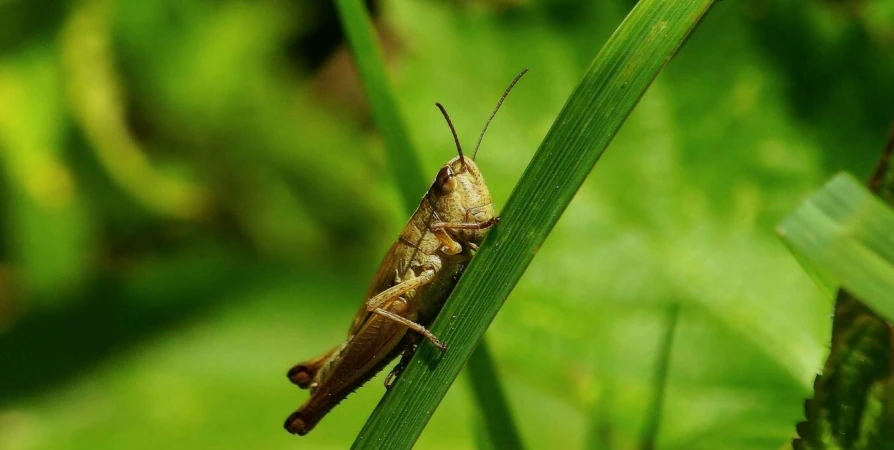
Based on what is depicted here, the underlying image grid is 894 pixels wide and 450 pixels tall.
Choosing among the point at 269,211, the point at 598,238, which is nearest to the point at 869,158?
the point at 598,238

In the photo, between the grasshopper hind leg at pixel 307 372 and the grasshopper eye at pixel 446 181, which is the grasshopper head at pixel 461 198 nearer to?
the grasshopper eye at pixel 446 181

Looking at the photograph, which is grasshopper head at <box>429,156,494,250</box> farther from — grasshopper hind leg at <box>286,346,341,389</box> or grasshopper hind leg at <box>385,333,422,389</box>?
grasshopper hind leg at <box>286,346,341,389</box>

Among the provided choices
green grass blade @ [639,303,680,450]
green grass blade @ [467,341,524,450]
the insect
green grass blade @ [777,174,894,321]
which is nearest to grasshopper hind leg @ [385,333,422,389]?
the insect

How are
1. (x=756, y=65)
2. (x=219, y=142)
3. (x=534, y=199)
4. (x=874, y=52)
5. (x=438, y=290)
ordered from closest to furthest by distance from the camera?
(x=534, y=199), (x=438, y=290), (x=874, y=52), (x=756, y=65), (x=219, y=142)

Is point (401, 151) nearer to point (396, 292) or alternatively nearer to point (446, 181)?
point (446, 181)

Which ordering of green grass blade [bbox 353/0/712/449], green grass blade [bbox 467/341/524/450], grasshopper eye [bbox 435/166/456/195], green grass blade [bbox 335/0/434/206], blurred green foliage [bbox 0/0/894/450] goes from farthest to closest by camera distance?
1. blurred green foliage [bbox 0/0/894/450]
2. grasshopper eye [bbox 435/166/456/195]
3. green grass blade [bbox 467/341/524/450]
4. green grass blade [bbox 335/0/434/206]
5. green grass blade [bbox 353/0/712/449]

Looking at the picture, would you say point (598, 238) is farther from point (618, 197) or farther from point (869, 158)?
point (869, 158)

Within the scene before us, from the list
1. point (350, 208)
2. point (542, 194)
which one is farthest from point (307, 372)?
point (350, 208)
